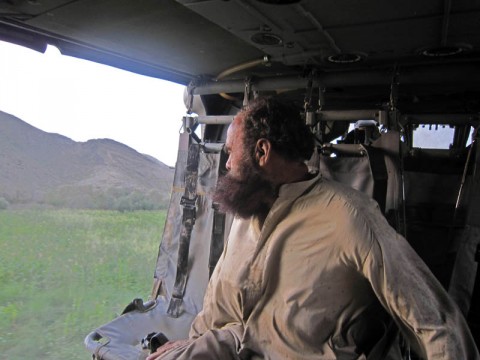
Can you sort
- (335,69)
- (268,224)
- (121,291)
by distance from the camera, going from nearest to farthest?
(268,224) → (335,69) → (121,291)

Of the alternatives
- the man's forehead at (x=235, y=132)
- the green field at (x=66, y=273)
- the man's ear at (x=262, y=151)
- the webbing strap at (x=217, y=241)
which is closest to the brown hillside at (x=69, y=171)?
the green field at (x=66, y=273)

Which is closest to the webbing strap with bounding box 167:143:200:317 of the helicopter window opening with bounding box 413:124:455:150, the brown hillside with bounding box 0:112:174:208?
the brown hillside with bounding box 0:112:174:208

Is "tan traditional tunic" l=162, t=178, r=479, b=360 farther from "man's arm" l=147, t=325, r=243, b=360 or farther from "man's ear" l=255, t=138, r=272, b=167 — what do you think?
"man's ear" l=255, t=138, r=272, b=167

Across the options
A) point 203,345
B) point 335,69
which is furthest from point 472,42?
point 203,345

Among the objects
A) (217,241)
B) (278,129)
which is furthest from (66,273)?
(278,129)

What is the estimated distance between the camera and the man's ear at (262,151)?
143cm

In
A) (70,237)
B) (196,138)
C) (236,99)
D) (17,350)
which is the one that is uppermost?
(236,99)

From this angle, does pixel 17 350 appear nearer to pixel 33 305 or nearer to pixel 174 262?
pixel 33 305

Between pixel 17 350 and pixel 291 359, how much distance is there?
2.14m

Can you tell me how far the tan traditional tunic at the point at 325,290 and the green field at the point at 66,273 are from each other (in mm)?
1748

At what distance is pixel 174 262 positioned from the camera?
2371 millimetres

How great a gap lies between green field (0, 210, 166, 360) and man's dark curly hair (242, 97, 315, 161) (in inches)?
71.0

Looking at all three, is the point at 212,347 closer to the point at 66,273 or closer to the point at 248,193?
the point at 248,193

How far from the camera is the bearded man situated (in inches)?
44.5
